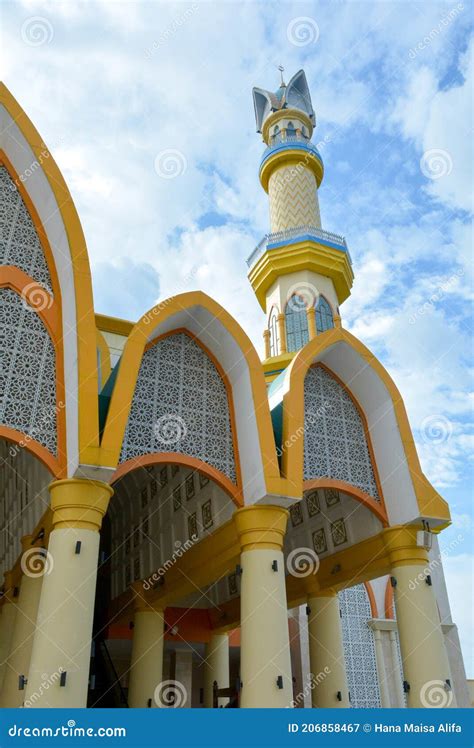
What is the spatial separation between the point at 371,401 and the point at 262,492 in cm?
374

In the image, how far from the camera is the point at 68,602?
342 inches

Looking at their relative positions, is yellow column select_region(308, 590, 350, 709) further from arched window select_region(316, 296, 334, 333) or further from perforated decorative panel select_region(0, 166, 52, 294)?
arched window select_region(316, 296, 334, 333)

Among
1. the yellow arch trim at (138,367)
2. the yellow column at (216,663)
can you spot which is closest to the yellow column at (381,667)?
the yellow column at (216,663)

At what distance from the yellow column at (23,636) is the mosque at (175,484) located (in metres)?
0.03

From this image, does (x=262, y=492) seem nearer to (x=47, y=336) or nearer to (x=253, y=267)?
(x=47, y=336)

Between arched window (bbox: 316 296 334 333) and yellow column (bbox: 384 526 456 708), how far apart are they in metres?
11.5

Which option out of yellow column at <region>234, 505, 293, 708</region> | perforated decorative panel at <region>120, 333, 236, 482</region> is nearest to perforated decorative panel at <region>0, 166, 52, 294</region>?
perforated decorative panel at <region>120, 333, 236, 482</region>

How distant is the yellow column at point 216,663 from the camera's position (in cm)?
1791

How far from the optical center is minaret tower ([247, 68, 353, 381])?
22891 mm

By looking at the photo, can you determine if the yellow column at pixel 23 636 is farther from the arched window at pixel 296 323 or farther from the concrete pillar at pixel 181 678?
the arched window at pixel 296 323

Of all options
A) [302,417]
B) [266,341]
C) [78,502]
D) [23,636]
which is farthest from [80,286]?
[266,341]

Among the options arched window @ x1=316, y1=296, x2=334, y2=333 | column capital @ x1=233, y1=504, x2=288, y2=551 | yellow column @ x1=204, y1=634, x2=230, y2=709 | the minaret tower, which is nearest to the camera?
column capital @ x1=233, y1=504, x2=288, y2=551

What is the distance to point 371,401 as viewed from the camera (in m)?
13.3

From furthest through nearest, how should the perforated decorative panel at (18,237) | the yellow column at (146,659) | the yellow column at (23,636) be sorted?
the yellow column at (146,659), the perforated decorative panel at (18,237), the yellow column at (23,636)
